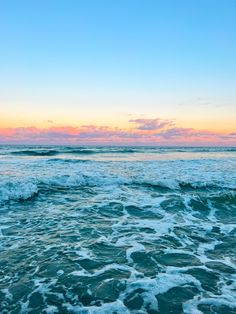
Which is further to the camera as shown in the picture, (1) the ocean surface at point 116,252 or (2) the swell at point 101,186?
(2) the swell at point 101,186

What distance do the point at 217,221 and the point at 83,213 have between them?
4.19 metres

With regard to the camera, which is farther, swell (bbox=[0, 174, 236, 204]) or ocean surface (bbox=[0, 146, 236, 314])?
swell (bbox=[0, 174, 236, 204])

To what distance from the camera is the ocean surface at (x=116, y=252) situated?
4191 mm

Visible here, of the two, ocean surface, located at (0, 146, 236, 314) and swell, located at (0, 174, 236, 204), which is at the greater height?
swell, located at (0, 174, 236, 204)

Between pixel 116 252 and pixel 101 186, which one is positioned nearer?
pixel 116 252

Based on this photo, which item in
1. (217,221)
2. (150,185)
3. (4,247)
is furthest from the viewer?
(150,185)

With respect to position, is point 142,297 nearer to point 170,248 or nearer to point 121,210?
point 170,248

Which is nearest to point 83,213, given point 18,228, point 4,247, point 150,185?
point 18,228

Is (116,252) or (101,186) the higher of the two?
(101,186)

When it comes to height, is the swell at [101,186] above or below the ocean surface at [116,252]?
above

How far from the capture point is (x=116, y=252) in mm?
6035

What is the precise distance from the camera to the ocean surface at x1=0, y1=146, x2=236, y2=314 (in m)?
4.19

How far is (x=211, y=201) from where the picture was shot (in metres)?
11.1

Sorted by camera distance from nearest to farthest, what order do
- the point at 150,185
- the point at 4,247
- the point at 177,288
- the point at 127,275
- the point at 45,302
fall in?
1. the point at 45,302
2. the point at 177,288
3. the point at 127,275
4. the point at 4,247
5. the point at 150,185
